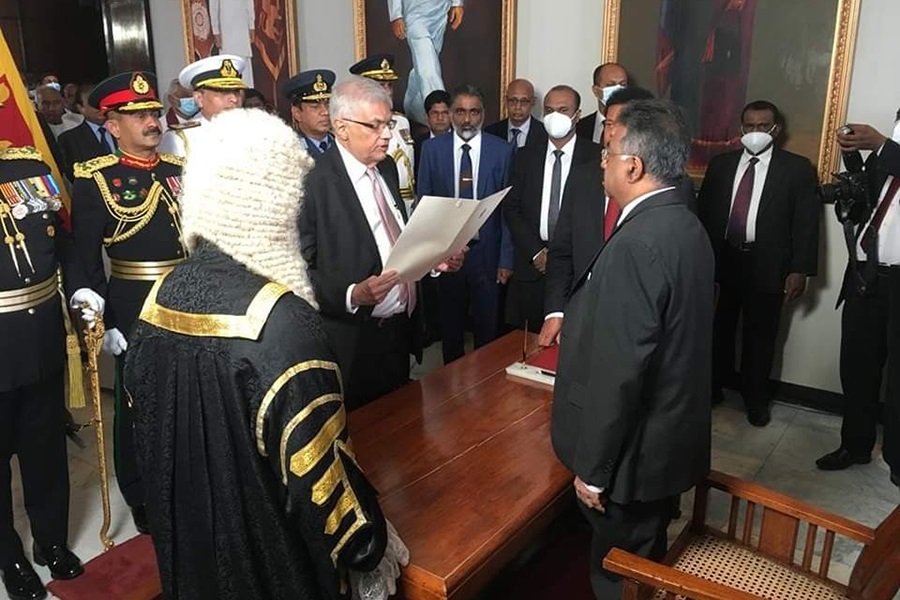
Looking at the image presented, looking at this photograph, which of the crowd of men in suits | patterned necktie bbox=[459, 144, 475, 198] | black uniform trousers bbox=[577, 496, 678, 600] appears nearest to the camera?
the crowd of men in suits

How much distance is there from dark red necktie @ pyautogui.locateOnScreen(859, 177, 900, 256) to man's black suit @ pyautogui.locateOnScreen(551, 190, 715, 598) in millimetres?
1776

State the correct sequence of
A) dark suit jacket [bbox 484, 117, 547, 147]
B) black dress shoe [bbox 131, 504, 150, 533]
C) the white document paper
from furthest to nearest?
1. dark suit jacket [bbox 484, 117, 547, 147]
2. black dress shoe [bbox 131, 504, 150, 533]
3. the white document paper

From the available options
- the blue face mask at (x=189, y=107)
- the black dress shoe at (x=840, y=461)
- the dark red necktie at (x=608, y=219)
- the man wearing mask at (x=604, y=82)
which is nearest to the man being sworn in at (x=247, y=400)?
the dark red necktie at (x=608, y=219)

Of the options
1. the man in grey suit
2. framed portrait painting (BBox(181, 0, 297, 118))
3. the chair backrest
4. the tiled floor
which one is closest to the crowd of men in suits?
the man in grey suit

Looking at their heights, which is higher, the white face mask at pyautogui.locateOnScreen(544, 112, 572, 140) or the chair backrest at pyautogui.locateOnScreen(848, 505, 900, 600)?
the white face mask at pyautogui.locateOnScreen(544, 112, 572, 140)

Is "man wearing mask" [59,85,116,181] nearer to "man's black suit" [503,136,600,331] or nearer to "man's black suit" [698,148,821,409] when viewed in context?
"man's black suit" [503,136,600,331]

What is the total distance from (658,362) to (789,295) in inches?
93.7

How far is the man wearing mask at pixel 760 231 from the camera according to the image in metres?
3.53

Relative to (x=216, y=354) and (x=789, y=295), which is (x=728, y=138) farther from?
(x=216, y=354)

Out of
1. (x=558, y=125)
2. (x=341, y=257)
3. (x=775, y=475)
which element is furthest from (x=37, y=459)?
(x=775, y=475)

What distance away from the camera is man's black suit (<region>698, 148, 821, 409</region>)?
352 centimetres

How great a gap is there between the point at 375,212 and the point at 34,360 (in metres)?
1.18

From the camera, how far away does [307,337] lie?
1189 mm

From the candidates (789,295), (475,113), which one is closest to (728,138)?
(789,295)
